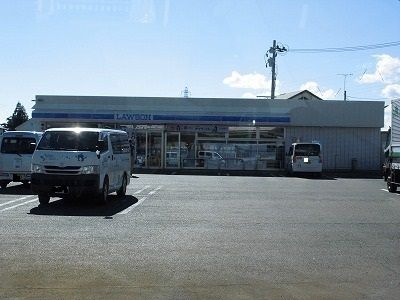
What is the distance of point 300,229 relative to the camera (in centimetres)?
1070

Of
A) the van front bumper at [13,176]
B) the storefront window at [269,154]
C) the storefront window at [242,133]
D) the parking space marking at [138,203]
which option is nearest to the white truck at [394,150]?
the parking space marking at [138,203]

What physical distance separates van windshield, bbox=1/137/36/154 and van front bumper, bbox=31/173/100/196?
514 centimetres

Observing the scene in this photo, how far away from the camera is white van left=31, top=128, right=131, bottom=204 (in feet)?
44.8

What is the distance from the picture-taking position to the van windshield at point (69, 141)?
46.3ft

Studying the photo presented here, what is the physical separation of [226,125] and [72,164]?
22.1 m

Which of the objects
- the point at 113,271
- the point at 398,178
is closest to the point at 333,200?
the point at 398,178

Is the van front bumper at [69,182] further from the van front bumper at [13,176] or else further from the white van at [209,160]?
the white van at [209,160]

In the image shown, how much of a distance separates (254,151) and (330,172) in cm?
499

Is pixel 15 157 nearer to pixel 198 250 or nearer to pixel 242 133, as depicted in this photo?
pixel 198 250

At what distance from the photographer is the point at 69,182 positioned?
1366 cm

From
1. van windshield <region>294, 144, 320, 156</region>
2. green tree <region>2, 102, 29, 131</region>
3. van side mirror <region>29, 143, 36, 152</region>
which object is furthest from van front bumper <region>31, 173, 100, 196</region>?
green tree <region>2, 102, 29, 131</region>

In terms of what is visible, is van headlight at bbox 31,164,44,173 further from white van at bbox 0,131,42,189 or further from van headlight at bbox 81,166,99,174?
white van at bbox 0,131,42,189

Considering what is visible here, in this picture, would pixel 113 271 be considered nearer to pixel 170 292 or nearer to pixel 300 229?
pixel 170 292

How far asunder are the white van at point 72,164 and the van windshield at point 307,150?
17.3 m
